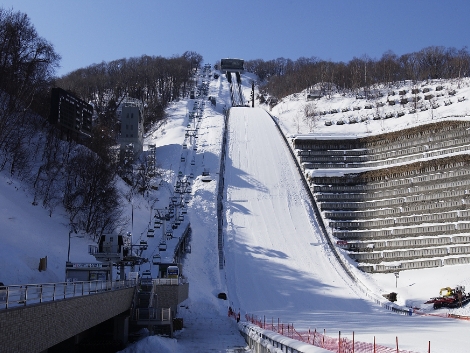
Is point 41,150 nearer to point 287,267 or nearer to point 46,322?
point 287,267

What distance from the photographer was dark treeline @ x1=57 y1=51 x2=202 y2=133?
104 m

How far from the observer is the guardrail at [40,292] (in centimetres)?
1128

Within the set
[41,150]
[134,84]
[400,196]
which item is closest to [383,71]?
[134,84]

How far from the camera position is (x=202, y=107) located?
11219 cm

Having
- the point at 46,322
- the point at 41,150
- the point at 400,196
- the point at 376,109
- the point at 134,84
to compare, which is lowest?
the point at 46,322

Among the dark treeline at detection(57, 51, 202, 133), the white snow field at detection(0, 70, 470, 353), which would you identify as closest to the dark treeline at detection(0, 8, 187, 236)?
the white snow field at detection(0, 70, 470, 353)

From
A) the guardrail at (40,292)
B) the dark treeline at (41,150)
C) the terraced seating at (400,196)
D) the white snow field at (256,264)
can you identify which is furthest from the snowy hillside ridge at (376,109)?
the guardrail at (40,292)

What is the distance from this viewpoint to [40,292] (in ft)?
42.8

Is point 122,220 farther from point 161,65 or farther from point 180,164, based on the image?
point 161,65

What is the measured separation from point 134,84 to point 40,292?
11596cm

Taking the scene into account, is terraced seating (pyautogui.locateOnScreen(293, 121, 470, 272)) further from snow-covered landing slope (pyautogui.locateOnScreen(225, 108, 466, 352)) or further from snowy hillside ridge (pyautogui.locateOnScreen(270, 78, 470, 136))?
snowy hillside ridge (pyautogui.locateOnScreen(270, 78, 470, 136))

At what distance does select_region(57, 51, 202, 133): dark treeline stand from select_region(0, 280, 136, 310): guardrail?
7031cm

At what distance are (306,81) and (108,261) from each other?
9622 centimetres

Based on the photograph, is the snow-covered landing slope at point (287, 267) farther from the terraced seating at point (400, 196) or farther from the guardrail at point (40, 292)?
the guardrail at point (40, 292)
